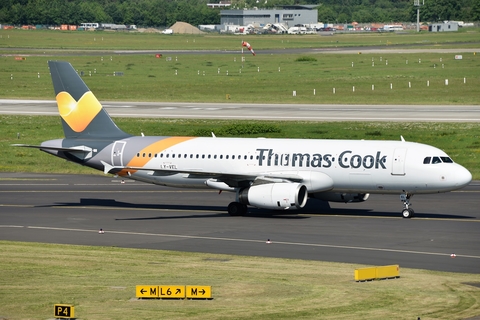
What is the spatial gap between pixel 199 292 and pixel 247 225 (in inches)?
755

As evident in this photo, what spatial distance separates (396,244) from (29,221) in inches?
832

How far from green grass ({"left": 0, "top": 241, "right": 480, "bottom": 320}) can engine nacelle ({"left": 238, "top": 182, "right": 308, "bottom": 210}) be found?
1016cm

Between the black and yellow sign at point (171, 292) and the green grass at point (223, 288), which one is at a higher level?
the black and yellow sign at point (171, 292)

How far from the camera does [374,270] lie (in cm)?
3167

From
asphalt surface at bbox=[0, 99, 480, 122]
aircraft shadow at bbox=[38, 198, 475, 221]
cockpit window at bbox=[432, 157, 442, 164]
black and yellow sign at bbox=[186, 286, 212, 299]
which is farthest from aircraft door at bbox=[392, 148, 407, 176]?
asphalt surface at bbox=[0, 99, 480, 122]

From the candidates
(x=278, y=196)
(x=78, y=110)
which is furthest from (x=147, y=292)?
(x=78, y=110)

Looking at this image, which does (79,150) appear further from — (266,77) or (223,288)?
(266,77)

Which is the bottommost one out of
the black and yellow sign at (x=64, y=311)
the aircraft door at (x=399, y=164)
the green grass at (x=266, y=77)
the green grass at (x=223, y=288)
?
the green grass at (x=223, y=288)

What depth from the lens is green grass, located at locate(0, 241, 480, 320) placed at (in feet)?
87.9

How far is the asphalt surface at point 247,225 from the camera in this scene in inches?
1544

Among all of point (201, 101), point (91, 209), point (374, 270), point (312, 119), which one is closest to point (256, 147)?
point (91, 209)

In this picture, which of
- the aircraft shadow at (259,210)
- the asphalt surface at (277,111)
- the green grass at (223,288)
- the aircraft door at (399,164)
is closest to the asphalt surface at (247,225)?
the aircraft shadow at (259,210)

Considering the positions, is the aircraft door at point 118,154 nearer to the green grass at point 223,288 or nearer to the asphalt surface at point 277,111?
the green grass at point 223,288

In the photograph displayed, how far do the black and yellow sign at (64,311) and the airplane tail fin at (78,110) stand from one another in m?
30.1
